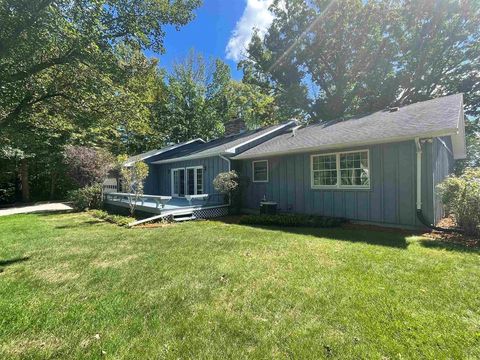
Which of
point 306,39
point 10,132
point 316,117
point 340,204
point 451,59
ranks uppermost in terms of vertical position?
point 306,39

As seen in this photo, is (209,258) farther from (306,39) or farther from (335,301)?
(306,39)

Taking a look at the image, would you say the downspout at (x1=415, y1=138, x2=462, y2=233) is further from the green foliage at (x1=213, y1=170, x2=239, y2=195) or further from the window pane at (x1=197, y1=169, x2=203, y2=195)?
the window pane at (x1=197, y1=169, x2=203, y2=195)

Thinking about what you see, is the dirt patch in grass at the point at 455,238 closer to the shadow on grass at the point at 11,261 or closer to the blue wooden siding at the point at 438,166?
the blue wooden siding at the point at 438,166

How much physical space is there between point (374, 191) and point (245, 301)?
6.66 meters

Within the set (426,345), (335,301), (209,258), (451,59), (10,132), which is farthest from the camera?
(451,59)

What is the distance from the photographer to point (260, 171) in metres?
12.3

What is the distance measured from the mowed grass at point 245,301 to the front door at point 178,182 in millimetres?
10338

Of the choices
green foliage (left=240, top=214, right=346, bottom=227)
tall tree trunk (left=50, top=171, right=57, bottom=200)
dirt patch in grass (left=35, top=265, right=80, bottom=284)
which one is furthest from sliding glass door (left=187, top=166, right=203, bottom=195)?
tall tree trunk (left=50, top=171, right=57, bottom=200)

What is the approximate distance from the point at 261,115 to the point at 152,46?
2492 cm

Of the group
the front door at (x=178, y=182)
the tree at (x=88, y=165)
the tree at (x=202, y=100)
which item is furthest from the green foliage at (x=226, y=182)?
the tree at (x=202, y=100)

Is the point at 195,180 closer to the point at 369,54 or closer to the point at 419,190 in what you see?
the point at 419,190

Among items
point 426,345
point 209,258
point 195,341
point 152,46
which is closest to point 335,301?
point 426,345

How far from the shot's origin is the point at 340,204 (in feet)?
31.2

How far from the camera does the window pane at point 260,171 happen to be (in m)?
12.1
